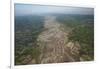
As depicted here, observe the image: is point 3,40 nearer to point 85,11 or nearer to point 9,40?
point 9,40

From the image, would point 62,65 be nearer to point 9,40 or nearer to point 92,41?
point 92,41

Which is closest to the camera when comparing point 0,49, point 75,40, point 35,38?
point 0,49

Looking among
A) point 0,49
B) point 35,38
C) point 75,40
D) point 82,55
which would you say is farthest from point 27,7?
point 82,55

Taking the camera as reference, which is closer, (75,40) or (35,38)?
(35,38)

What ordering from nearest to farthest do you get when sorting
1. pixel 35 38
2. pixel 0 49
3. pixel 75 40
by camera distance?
pixel 0 49 → pixel 35 38 → pixel 75 40

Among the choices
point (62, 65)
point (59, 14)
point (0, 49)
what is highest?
point (59, 14)

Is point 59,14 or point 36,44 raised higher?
point 59,14

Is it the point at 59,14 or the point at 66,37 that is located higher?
the point at 59,14

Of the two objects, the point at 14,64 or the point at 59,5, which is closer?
the point at 14,64

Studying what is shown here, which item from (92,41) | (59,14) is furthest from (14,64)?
(92,41)
